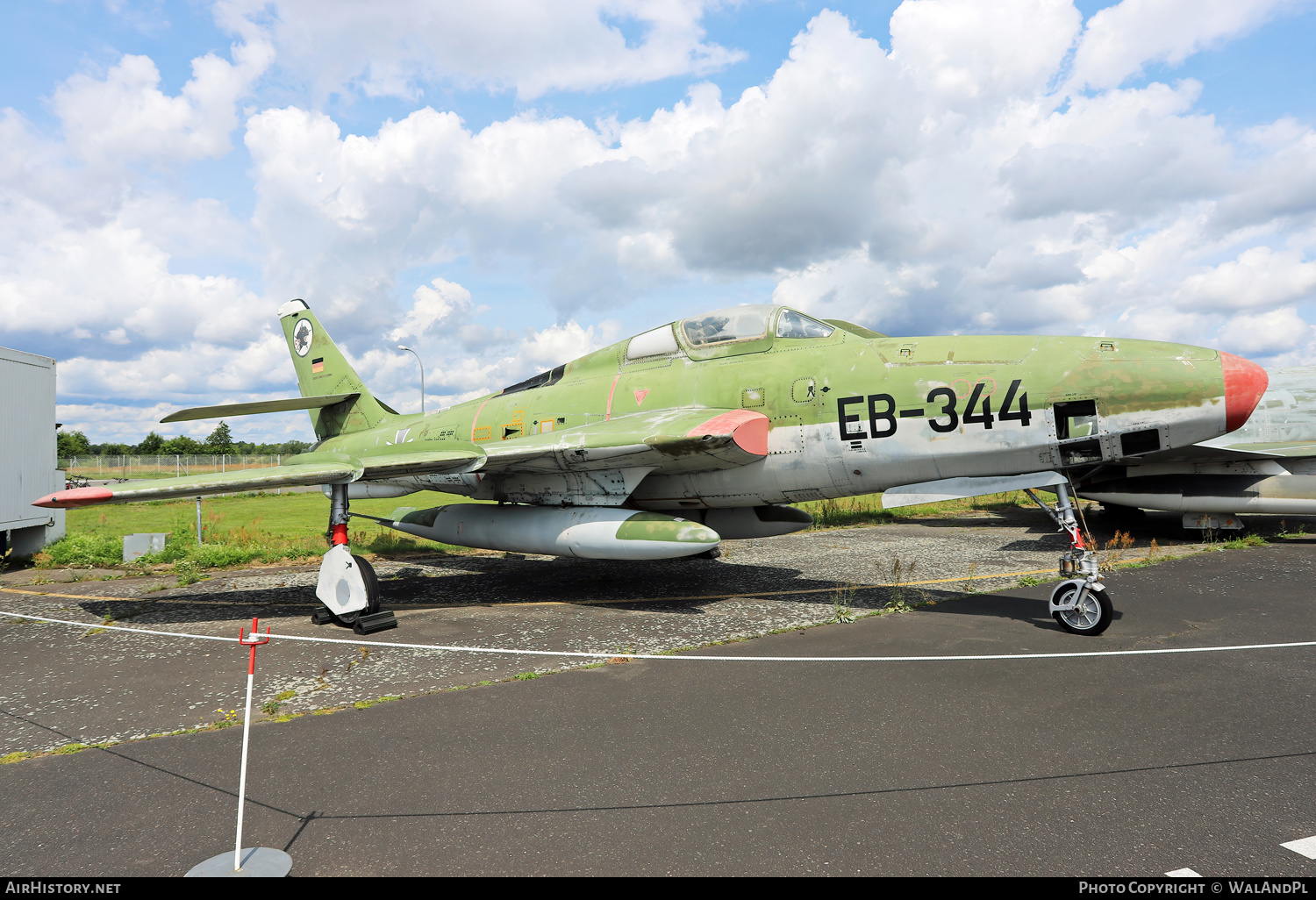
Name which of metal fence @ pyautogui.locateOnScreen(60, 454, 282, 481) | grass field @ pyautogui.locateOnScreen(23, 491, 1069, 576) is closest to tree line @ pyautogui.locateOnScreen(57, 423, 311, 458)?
metal fence @ pyautogui.locateOnScreen(60, 454, 282, 481)

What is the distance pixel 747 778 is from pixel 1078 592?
15.6 feet

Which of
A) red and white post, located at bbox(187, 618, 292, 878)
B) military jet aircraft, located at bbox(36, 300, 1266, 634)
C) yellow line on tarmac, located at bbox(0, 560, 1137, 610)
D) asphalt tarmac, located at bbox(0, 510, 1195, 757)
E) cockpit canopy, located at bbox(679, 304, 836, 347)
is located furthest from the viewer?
yellow line on tarmac, located at bbox(0, 560, 1137, 610)

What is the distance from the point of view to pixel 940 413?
6719mm

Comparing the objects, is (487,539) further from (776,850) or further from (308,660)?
(776,850)

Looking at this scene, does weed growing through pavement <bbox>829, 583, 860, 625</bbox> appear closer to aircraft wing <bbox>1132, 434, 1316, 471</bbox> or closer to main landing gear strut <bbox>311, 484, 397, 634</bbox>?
main landing gear strut <bbox>311, 484, 397, 634</bbox>

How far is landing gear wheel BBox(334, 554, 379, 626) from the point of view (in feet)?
24.0

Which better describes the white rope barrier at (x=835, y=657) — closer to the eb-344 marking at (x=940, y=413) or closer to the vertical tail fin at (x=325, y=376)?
the eb-344 marking at (x=940, y=413)

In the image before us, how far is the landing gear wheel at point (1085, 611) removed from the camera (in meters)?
6.38

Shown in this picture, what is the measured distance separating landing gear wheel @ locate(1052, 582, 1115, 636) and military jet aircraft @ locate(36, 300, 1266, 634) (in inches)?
0.7

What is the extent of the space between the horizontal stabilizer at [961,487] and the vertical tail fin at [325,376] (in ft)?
31.9

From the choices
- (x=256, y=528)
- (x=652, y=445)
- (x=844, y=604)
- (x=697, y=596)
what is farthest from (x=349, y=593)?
(x=256, y=528)

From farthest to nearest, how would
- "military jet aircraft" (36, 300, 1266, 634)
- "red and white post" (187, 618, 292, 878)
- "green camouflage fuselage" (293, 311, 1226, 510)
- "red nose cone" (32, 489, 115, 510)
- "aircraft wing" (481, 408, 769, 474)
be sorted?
"aircraft wing" (481, 408, 769, 474) → "red nose cone" (32, 489, 115, 510) → "military jet aircraft" (36, 300, 1266, 634) → "green camouflage fuselage" (293, 311, 1226, 510) → "red and white post" (187, 618, 292, 878)

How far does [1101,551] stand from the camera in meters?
12.2

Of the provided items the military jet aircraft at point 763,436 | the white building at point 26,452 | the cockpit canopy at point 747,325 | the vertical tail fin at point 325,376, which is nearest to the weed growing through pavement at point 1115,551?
the military jet aircraft at point 763,436
